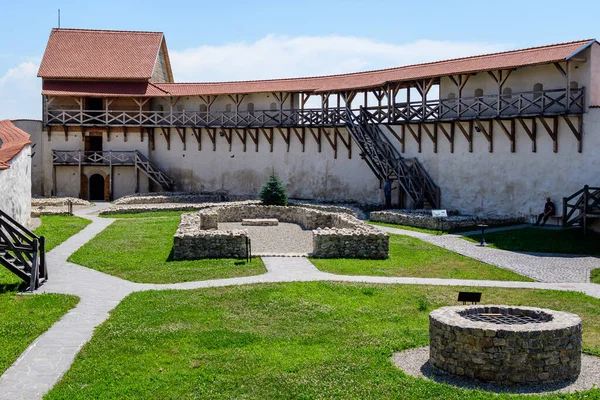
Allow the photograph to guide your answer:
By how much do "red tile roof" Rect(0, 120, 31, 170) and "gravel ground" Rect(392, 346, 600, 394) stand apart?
1604cm

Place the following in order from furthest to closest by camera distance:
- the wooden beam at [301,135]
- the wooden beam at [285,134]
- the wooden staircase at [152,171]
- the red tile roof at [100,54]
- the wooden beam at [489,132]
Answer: the red tile roof at [100,54] < the wooden staircase at [152,171] < the wooden beam at [285,134] < the wooden beam at [301,135] < the wooden beam at [489,132]

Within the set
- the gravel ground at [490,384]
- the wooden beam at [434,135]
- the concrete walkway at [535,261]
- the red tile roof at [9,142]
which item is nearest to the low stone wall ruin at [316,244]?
the concrete walkway at [535,261]

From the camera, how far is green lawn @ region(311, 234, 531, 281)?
1826 centimetres

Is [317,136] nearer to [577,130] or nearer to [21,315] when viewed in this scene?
[577,130]

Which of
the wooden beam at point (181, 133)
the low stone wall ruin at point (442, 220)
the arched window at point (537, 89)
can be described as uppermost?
the arched window at point (537, 89)

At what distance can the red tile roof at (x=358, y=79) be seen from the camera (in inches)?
1118

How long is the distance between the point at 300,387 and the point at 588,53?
22.6 m

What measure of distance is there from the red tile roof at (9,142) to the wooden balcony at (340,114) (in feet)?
40.9

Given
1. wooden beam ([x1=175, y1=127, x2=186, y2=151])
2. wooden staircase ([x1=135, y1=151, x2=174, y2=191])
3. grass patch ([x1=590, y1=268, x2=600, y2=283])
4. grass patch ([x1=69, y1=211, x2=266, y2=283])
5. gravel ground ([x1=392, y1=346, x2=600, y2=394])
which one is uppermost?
wooden beam ([x1=175, y1=127, x2=186, y2=151])

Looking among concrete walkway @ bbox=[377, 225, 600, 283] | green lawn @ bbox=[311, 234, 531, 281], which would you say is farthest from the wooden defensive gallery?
green lawn @ bbox=[311, 234, 531, 281]

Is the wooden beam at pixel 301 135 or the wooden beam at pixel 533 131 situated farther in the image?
the wooden beam at pixel 301 135

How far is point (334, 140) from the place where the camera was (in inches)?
1551

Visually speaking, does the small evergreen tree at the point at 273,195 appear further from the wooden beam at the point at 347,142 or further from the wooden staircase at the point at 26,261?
the wooden staircase at the point at 26,261

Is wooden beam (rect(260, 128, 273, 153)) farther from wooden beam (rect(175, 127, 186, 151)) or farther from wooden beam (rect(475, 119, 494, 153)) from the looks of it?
wooden beam (rect(475, 119, 494, 153))
